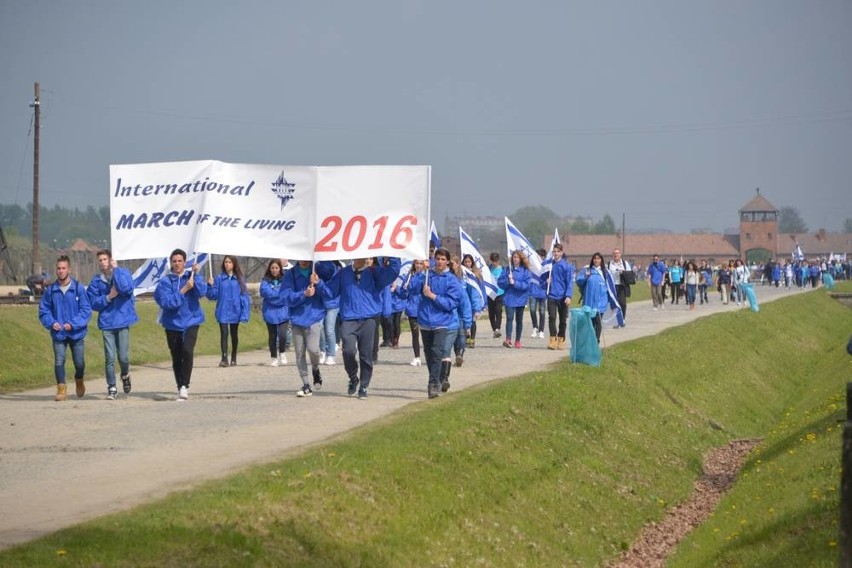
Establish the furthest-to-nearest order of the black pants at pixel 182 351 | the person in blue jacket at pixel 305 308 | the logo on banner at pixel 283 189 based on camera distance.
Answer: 1. the black pants at pixel 182 351
2. the person in blue jacket at pixel 305 308
3. the logo on banner at pixel 283 189

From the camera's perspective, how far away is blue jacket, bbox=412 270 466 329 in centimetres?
1842

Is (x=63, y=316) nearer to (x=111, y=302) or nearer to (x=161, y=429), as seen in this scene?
(x=111, y=302)

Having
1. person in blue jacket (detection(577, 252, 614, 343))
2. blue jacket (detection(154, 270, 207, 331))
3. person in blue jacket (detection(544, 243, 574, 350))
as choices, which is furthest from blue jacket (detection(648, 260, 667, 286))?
blue jacket (detection(154, 270, 207, 331))

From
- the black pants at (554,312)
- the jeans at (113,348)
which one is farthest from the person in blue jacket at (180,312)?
the black pants at (554,312)

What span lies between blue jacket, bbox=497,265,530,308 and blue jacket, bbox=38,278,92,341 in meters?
12.4

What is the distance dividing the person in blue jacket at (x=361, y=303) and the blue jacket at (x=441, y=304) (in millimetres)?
562

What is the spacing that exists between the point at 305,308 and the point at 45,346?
39.2 ft

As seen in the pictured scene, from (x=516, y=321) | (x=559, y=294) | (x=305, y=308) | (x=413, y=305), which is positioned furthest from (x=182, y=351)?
(x=559, y=294)

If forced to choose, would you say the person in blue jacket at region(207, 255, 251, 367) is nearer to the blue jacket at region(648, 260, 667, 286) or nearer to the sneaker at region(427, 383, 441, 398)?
the sneaker at region(427, 383, 441, 398)

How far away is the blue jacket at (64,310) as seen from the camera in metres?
19.1

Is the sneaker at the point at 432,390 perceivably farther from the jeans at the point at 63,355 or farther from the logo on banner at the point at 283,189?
the jeans at the point at 63,355

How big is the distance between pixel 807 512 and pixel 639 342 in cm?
1727

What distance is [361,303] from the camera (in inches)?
718

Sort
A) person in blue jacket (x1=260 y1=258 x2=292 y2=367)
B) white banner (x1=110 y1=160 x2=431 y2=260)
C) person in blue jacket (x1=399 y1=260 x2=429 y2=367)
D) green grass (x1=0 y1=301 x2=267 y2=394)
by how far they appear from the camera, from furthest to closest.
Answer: person in blue jacket (x1=399 y1=260 x2=429 y2=367), person in blue jacket (x1=260 y1=258 x2=292 y2=367), green grass (x1=0 y1=301 x2=267 y2=394), white banner (x1=110 y1=160 x2=431 y2=260)
